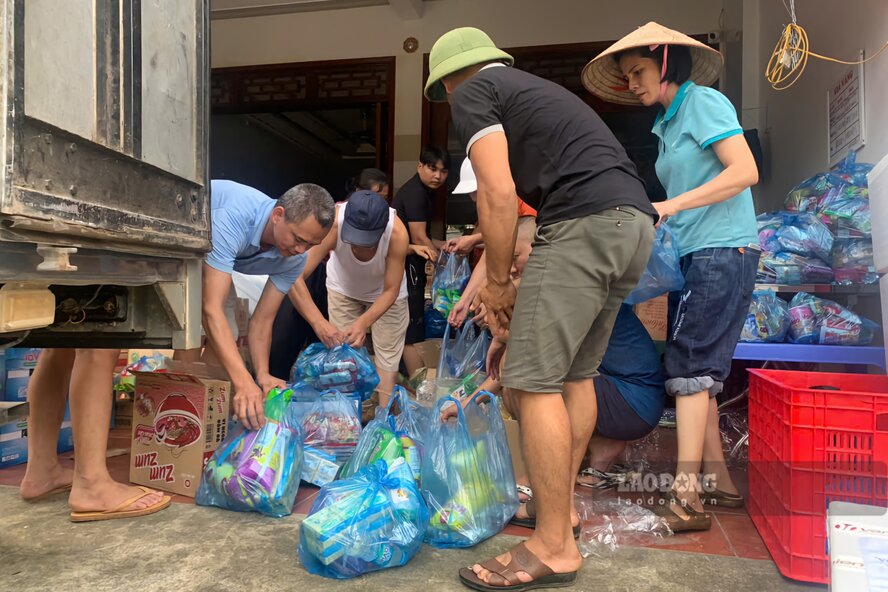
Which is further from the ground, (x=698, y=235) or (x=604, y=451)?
(x=698, y=235)

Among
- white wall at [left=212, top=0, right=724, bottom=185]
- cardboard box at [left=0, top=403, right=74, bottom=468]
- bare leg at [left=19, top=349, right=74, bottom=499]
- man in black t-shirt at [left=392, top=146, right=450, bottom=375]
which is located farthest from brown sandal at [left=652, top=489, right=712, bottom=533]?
white wall at [left=212, top=0, right=724, bottom=185]

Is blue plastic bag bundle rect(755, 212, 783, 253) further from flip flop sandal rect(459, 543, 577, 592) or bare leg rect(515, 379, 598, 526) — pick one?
flip flop sandal rect(459, 543, 577, 592)

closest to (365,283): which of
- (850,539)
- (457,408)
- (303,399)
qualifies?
(303,399)

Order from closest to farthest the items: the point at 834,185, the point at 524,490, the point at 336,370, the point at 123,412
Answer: the point at 524,490 → the point at 834,185 → the point at 336,370 → the point at 123,412

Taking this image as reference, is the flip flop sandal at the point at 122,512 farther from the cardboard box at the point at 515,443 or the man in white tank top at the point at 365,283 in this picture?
the cardboard box at the point at 515,443

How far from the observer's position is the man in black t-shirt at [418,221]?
3.85m

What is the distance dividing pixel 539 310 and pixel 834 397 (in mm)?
818

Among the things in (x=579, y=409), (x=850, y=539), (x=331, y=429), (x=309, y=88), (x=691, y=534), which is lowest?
(x=691, y=534)

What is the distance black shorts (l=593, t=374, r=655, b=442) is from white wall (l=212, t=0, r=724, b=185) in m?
3.99

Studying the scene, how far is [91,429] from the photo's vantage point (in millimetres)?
2049

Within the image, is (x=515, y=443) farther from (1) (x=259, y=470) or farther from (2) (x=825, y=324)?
(2) (x=825, y=324)

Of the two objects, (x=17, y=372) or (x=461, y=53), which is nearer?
(x=461, y=53)

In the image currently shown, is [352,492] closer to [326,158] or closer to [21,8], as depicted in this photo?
[21,8]

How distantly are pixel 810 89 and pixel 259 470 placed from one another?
12.2ft
